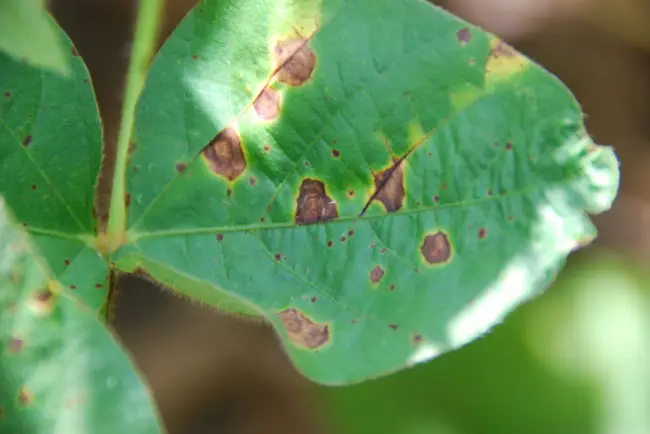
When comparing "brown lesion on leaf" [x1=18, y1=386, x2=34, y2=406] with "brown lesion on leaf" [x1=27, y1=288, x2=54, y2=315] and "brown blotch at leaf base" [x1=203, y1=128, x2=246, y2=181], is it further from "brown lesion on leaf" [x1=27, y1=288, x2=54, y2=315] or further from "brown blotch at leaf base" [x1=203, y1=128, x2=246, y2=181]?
"brown blotch at leaf base" [x1=203, y1=128, x2=246, y2=181]

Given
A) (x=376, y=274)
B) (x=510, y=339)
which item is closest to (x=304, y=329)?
(x=376, y=274)

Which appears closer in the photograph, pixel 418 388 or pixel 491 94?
pixel 491 94

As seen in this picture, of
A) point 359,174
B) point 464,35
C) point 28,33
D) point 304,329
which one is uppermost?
point 28,33

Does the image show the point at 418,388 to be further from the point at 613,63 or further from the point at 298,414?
the point at 613,63

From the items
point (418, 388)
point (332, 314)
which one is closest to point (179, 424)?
point (418, 388)

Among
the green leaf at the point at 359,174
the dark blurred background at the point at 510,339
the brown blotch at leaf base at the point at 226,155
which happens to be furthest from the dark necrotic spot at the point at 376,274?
the dark blurred background at the point at 510,339

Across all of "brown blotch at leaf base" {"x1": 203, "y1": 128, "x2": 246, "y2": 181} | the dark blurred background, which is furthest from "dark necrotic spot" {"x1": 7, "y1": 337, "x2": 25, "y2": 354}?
the dark blurred background

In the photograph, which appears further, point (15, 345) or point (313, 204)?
point (313, 204)

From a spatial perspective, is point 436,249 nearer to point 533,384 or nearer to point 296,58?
point 296,58
